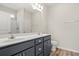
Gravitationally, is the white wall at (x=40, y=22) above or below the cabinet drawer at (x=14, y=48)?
above

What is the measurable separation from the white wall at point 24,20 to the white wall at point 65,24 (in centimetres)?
42

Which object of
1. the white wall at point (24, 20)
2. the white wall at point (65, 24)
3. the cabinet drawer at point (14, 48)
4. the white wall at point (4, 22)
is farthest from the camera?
the white wall at point (65, 24)

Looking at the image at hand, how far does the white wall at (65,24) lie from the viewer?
4.83 feet

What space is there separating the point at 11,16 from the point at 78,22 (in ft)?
3.81

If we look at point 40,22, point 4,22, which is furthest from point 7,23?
point 40,22

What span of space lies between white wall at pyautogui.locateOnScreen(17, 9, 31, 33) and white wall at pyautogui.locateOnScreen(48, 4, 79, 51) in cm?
42

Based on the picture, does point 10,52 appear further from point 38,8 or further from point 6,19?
point 38,8

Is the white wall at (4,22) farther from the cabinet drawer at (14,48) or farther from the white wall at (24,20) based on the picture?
the cabinet drawer at (14,48)

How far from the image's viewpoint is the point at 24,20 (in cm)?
134

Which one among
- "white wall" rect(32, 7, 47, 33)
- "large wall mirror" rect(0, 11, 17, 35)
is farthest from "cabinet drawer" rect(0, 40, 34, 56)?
"white wall" rect(32, 7, 47, 33)

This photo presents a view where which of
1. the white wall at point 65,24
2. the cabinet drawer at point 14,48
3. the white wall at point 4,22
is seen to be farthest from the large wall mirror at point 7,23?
the white wall at point 65,24

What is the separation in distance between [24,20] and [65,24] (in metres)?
0.79

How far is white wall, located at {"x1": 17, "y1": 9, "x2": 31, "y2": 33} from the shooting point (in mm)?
1224

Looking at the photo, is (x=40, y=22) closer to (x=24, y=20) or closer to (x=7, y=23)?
(x=24, y=20)
